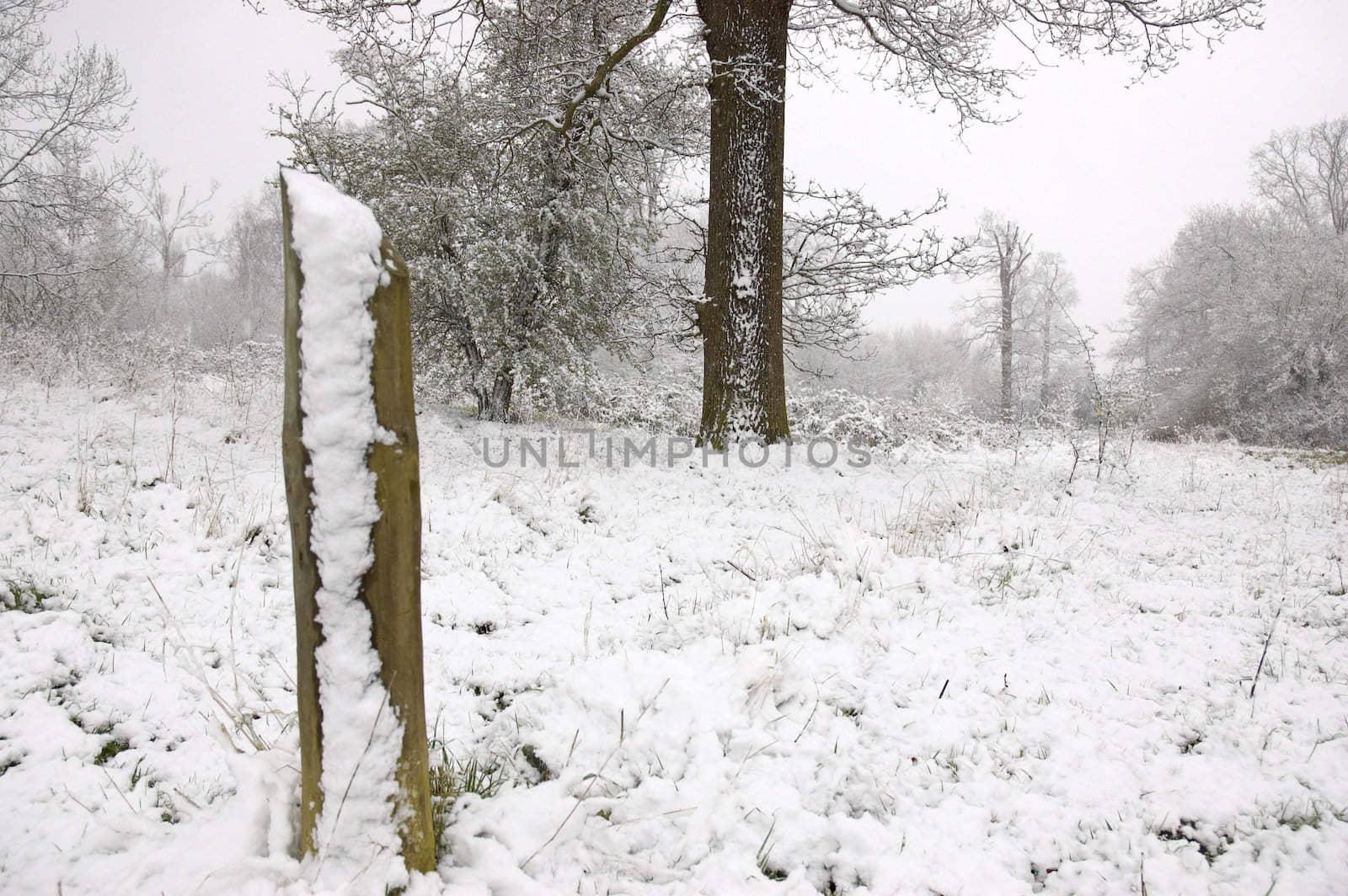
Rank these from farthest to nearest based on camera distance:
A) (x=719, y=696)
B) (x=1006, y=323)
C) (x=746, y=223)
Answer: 1. (x=1006, y=323)
2. (x=746, y=223)
3. (x=719, y=696)

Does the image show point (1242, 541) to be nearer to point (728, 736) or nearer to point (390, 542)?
point (728, 736)

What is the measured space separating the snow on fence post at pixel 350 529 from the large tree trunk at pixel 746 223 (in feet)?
17.7

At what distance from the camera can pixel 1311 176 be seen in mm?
23422

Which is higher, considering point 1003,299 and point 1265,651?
point 1003,299

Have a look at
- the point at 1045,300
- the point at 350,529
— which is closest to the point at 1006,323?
the point at 1045,300

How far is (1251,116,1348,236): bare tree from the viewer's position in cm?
2255

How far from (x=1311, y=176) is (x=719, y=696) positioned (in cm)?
3486

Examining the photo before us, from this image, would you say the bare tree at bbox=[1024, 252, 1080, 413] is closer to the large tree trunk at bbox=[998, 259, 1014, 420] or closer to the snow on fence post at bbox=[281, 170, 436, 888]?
the large tree trunk at bbox=[998, 259, 1014, 420]

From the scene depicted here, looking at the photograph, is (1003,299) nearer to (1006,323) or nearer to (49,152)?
(1006,323)

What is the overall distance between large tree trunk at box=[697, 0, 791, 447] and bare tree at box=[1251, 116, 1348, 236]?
93.7 feet

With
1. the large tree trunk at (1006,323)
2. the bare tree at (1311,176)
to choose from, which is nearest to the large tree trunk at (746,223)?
the large tree trunk at (1006,323)

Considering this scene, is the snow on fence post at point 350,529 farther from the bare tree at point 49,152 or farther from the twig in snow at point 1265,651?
the bare tree at point 49,152

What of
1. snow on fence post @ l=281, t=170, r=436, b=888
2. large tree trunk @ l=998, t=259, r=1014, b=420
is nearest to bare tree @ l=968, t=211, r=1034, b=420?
large tree trunk @ l=998, t=259, r=1014, b=420

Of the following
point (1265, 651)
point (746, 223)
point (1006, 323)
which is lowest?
point (1265, 651)
